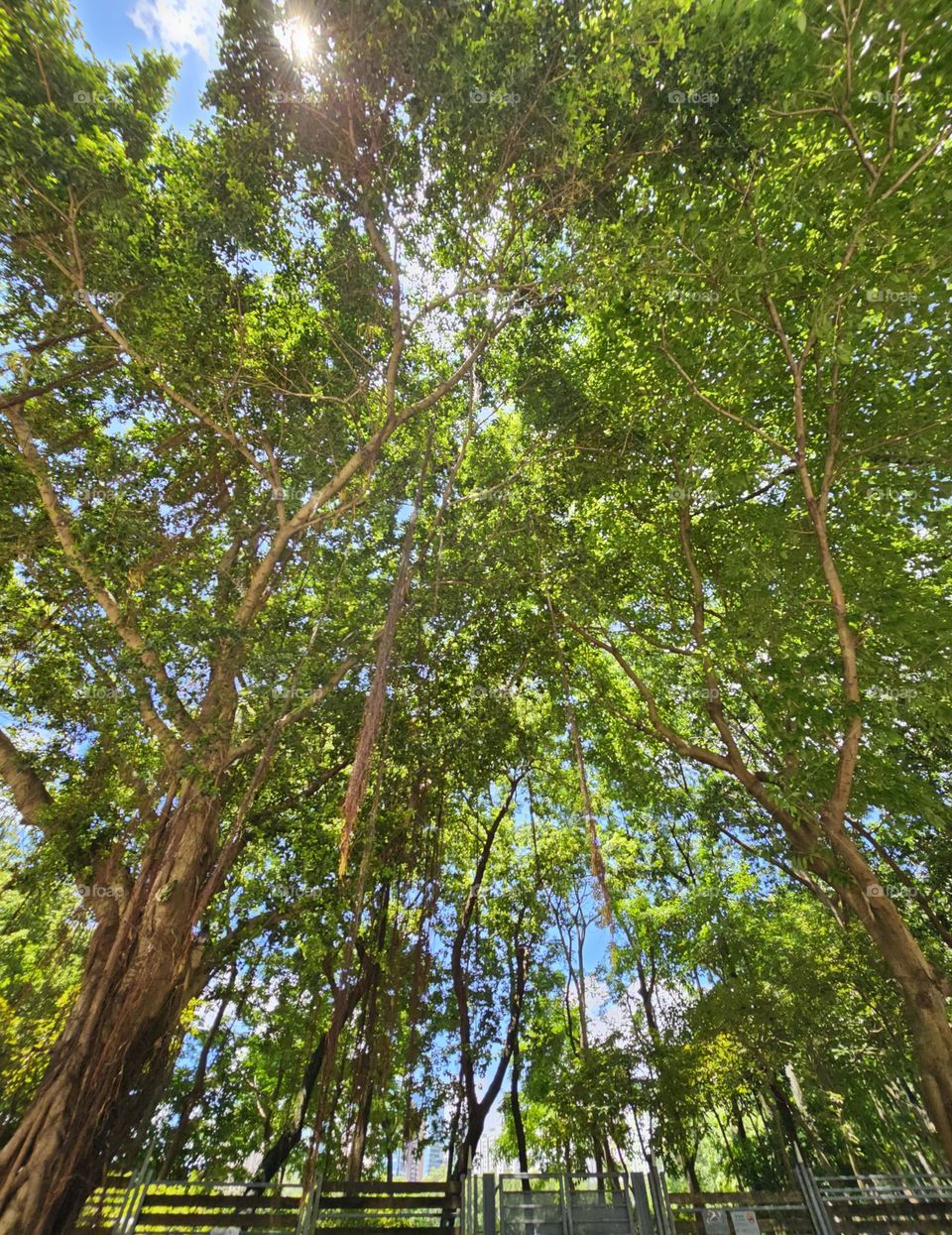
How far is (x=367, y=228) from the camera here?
4.95 meters

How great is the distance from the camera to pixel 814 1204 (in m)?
5.55

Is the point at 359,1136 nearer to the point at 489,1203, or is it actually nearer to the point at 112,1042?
the point at 489,1203

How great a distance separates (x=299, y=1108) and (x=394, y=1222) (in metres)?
2.21

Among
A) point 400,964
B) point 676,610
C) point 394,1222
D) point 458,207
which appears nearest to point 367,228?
point 458,207

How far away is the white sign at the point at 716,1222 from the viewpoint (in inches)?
215

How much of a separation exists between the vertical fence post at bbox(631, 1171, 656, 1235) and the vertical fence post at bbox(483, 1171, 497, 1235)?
4.52ft

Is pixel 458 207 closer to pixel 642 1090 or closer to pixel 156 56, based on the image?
pixel 156 56

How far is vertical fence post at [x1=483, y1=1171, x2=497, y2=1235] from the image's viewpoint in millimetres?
5293
